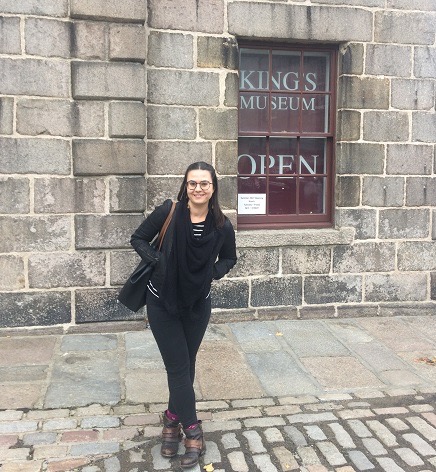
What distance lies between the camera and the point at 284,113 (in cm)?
655

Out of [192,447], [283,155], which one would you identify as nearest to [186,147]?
[283,155]

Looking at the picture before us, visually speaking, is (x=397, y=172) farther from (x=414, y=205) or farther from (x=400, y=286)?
(x=400, y=286)

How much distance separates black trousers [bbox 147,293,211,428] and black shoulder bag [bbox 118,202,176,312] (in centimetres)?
7

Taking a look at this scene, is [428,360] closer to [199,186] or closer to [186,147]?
[199,186]

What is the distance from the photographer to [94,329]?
5824mm

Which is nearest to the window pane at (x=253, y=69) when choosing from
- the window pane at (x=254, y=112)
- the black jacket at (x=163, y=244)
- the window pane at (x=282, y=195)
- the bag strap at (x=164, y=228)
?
the window pane at (x=254, y=112)

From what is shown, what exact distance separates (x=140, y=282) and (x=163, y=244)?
0.29 m

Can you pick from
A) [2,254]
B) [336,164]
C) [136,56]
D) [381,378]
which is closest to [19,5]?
[136,56]

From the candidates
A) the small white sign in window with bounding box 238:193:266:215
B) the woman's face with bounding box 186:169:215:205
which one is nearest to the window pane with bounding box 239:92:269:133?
the small white sign in window with bounding box 238:193:266:215

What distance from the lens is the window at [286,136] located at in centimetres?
648

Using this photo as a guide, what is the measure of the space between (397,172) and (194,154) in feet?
8.26

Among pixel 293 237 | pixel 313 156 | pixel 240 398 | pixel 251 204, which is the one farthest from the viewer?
pixel 313 156

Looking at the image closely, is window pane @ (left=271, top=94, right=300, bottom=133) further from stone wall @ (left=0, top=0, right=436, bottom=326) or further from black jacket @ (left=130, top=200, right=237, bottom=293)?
black jacket @ (left=130, top=200, right=237, bottom=293)

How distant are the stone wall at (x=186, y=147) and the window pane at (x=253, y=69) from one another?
0.26 metres
